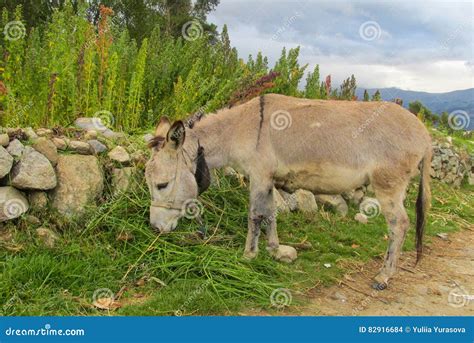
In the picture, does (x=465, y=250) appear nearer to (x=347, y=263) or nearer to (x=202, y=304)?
(x=347, y=263)

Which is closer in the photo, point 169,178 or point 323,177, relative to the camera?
point 169,178

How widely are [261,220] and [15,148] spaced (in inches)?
111

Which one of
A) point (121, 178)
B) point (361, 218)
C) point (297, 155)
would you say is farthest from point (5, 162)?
point (361, 218)

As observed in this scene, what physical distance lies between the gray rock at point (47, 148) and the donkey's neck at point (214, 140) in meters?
1.56

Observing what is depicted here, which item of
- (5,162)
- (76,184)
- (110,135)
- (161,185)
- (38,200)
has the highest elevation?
(110,135)

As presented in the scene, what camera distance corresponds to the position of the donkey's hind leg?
4746 mm

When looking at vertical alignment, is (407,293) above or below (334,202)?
below

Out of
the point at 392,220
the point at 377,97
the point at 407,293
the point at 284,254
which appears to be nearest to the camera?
the point at 392,220

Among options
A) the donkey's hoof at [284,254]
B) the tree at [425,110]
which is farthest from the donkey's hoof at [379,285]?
the tree at [425,110]

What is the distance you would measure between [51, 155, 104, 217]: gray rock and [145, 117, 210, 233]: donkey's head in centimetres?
89

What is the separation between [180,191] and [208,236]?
0.84m

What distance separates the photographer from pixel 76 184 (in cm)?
512

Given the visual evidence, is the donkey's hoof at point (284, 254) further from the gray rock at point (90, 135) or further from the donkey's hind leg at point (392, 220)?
the gray rock at point (90, 135)

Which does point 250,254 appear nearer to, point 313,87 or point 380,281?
point 380,281
